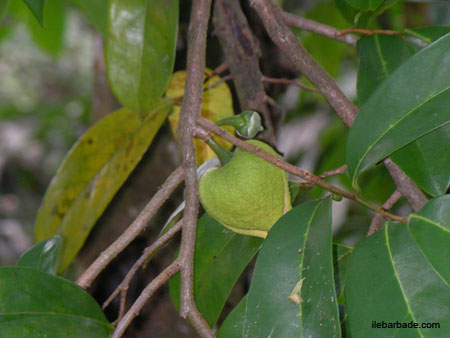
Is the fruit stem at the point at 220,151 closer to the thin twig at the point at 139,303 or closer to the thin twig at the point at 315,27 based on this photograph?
the thin twig at the point at 139,303

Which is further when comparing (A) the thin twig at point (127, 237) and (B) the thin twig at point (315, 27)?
(B) the thin twig at point (315, 27)

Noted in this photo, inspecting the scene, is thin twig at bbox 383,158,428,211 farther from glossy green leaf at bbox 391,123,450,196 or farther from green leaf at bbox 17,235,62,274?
green leaf at bbox 17,235,62,274

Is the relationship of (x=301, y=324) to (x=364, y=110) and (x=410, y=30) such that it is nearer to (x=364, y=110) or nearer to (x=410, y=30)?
(x=364, y=110)

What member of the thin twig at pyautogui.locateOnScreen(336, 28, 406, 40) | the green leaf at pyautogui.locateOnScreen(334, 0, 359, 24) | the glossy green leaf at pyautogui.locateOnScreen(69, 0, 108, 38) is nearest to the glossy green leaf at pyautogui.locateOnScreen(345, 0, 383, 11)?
the thin twig at pyautogui.locateOnScreen(336, 28, 406, 40)

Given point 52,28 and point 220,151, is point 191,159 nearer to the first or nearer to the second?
point 220,151

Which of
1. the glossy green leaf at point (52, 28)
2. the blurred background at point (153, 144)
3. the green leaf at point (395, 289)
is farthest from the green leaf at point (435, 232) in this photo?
the glossy green leaf at point (52, 28)

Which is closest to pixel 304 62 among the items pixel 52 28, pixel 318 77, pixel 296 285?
pixel 318 77
